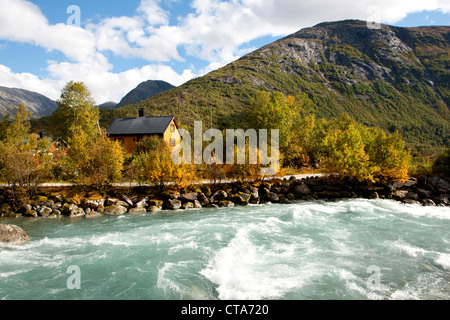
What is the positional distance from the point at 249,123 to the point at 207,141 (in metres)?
10.1

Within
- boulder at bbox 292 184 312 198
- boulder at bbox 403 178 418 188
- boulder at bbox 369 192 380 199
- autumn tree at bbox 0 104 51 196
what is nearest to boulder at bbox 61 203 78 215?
autumn tree at bbox 0 104 51 196

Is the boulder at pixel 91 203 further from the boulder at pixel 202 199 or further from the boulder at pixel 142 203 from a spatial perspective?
the boulder at pixel 202 199

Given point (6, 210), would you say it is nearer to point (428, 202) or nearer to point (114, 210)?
point (114, 210)

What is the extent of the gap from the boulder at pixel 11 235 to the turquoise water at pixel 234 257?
1.56 ft

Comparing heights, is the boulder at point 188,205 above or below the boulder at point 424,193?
below

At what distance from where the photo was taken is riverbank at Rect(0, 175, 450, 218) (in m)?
21.7

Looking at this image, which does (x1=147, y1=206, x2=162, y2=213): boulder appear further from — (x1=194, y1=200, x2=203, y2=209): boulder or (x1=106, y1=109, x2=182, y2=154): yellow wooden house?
(x1=106, y1=109, x2=182, y2=154): yellow wooden house

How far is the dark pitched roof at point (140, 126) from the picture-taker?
41.8 metres

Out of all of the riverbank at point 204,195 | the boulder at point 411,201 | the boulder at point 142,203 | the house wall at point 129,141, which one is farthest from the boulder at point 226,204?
the house wall at point 129,141

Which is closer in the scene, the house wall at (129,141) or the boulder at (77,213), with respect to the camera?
the boulder at (77,213)

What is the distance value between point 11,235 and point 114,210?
747 centimetres

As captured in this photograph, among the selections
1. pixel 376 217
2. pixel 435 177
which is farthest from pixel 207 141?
pixel 435 177

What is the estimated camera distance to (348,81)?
132 m
